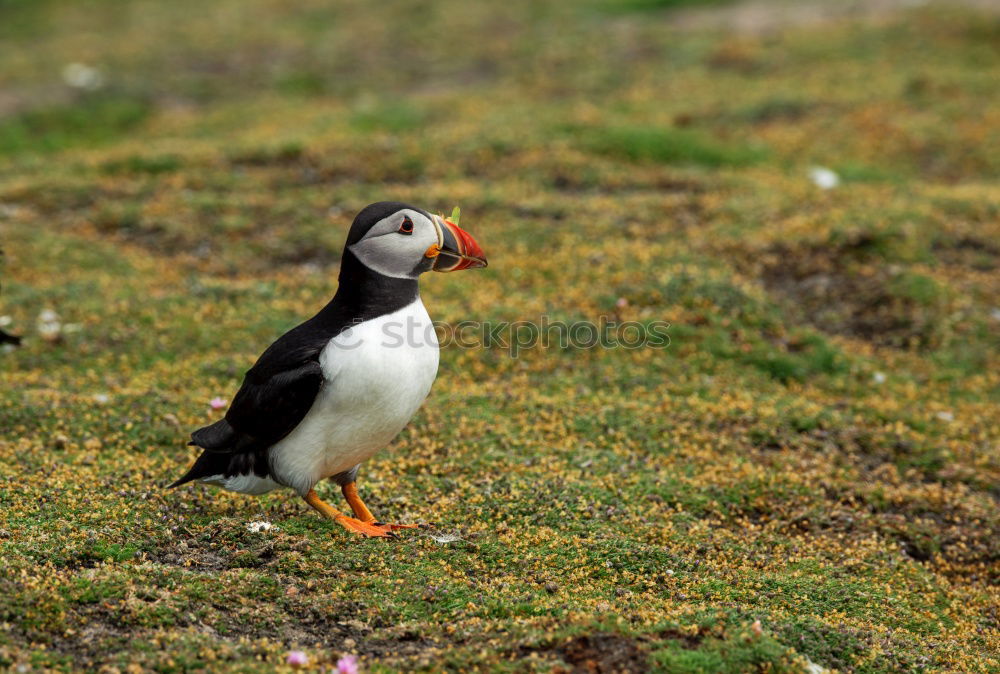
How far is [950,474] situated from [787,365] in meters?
2.13

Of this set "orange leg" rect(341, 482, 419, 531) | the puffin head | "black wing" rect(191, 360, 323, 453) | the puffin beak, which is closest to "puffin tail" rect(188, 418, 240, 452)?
"black wing" rect(191, 360, 323, 453)

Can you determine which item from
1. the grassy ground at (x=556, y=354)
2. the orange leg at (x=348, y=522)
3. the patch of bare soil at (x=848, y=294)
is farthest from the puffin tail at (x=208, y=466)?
the patch of bare soil at (x=848, y=294)

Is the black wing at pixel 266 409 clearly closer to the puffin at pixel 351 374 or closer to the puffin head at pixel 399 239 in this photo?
the puffin at pixel 351 374

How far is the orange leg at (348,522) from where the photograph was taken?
7.54 meters

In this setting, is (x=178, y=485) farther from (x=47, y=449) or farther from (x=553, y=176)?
(x=553, y=176)

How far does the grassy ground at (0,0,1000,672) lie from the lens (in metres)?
6.62

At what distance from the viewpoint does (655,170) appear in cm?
1656

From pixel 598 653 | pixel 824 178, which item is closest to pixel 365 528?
pixel 598 653

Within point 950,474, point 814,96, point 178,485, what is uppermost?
point 814,96

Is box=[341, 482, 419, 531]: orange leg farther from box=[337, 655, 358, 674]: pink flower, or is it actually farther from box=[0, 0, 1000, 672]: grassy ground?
box=[337, 655, 358, 674]: pink flower

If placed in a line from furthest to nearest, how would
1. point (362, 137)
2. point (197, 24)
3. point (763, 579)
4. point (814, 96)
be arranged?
point (197, 24)
point (814, 96)
point (362, 137)
point (763, 579)

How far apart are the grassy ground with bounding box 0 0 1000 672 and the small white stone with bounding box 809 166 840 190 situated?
0.19m

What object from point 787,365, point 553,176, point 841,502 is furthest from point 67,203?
point 841,502

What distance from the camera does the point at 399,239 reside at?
729 cm
